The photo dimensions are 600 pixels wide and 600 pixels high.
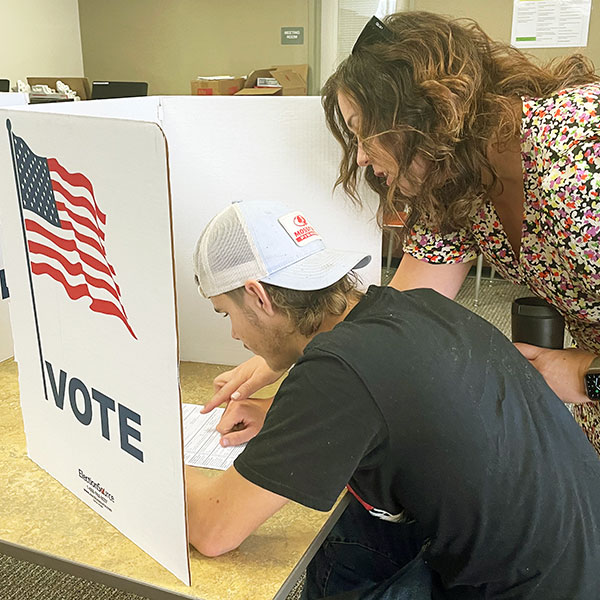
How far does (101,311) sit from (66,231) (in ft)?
0.40

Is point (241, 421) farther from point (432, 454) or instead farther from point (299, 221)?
point (432, 454)

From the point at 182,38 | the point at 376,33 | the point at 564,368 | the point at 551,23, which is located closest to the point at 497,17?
the point at 551,23

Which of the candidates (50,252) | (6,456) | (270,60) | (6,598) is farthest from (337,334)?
(270,60)

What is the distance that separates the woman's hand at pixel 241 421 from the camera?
1.25 meters

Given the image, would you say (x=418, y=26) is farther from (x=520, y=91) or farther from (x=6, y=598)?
(x=6, y=598)

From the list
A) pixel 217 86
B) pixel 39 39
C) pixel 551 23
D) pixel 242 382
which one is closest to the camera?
pixel 242 382

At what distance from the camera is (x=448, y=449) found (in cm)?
86

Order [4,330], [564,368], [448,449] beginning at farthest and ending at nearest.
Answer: [4,330], [564,368], [448,449]

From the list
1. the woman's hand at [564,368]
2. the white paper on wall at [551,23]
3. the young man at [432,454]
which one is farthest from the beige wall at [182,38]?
the young man at [432,454]

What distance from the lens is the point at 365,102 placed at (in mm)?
1188

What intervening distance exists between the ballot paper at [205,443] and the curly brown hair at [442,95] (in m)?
0.54

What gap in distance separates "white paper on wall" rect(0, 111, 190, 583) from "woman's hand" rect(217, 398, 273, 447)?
11.6 inches

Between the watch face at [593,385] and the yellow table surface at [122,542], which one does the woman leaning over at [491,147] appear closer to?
the watch face at [593,385]

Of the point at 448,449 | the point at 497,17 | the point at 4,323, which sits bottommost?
the point at 4,323
